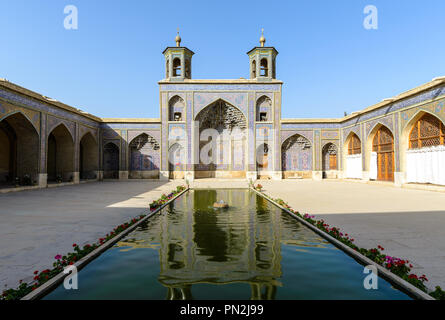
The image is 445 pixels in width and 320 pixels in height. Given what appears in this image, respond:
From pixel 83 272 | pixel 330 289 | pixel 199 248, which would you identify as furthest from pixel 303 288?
pixel 83 272

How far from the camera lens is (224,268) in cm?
319

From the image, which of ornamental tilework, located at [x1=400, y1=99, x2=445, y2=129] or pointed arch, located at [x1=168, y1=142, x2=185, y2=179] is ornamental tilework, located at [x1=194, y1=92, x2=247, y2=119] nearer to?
pointed arch, located at [x1=168, y1=142, x2=185, y2=179]

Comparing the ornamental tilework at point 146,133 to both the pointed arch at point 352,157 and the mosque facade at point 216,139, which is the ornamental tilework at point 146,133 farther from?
the pointed arch at point 352,157

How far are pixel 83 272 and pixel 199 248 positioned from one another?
5.03 feet

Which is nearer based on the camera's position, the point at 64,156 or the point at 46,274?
the point at 46,274

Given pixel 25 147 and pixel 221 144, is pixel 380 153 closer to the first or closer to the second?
pixel 221 144

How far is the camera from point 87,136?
19844mm

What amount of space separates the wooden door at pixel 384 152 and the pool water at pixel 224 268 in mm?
12866

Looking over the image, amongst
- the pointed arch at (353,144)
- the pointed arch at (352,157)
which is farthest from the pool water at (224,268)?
the pointed arch at (353,144)

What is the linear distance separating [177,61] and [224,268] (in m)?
20.6

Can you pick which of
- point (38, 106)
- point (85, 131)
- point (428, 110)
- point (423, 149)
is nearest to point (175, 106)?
point (85, 131)

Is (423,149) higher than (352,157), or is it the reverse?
(423,149)

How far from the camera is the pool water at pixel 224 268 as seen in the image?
2.61 m
